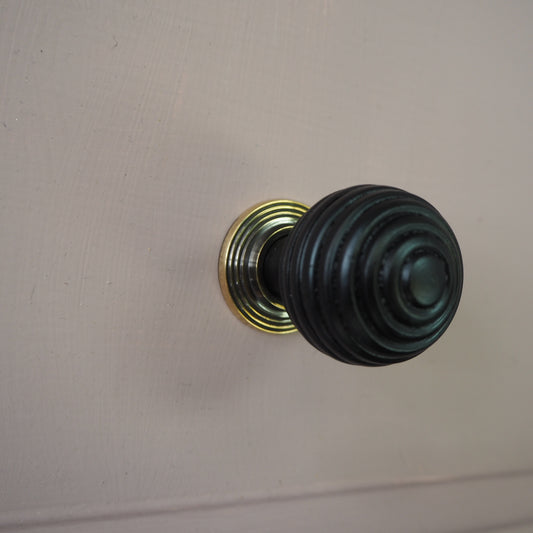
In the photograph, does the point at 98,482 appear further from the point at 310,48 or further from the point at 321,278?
the point at 310,48

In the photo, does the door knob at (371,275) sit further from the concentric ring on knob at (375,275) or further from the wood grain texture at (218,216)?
the wood grain texture at (218,216)

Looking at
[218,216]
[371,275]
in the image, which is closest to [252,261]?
[218,216]

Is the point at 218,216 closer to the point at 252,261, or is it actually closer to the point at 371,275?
the point at 252,261

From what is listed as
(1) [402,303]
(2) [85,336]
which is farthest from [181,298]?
(1) [402,303]

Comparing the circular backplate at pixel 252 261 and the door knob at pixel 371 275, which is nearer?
the door knob at pixel 371 275

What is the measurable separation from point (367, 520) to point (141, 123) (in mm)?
359

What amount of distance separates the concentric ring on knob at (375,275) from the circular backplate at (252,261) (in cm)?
10

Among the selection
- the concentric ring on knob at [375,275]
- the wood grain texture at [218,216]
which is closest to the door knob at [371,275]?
the concentric ring on knob at [375,275]

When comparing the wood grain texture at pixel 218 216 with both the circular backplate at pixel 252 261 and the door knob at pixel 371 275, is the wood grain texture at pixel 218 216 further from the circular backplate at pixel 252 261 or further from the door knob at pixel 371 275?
the door knob at pixel 371 275

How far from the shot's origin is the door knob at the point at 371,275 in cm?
23

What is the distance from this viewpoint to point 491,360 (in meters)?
0.48

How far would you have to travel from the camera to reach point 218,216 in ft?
1.24

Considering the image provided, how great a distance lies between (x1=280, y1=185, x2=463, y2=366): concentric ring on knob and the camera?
23 centimetres

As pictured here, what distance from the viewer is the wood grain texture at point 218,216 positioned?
33 centimetres
